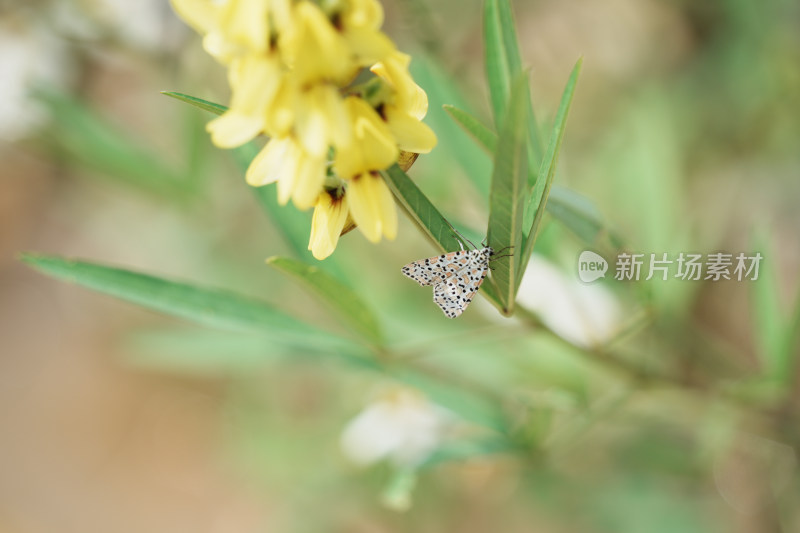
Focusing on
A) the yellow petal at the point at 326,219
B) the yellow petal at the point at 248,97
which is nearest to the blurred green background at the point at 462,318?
the yellow petal at the point at 326,219

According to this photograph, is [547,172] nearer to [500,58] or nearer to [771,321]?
[500,58]

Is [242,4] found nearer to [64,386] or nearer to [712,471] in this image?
[712,471]

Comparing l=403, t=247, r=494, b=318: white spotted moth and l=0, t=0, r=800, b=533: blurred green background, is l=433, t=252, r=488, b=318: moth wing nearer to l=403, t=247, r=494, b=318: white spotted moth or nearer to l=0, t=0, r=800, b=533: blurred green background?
l=403, t=247, r=494, b=318: white spotted moth

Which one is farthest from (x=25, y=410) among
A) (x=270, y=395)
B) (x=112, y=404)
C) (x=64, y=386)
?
(x=270, y=395)

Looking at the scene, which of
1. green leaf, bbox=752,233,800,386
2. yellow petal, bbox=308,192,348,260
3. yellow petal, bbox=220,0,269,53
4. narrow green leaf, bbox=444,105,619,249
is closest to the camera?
yellow petal, bbox=220,0,269,53

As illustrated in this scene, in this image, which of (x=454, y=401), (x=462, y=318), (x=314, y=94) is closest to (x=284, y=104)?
(x=314, y=94)

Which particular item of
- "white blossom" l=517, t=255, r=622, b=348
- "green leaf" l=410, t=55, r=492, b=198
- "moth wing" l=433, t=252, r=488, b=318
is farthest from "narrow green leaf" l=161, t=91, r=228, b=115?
"white blossom" l=517, t=255, r=622, b=348
